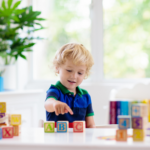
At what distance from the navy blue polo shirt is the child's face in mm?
40

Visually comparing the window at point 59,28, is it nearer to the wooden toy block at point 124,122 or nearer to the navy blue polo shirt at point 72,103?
the navy blue polo shirt at point 72,103

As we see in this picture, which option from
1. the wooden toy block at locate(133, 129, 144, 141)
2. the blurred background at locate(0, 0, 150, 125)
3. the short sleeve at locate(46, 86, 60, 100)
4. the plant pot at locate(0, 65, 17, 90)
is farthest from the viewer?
the blurred background at locate(0, 0, 150, 125)

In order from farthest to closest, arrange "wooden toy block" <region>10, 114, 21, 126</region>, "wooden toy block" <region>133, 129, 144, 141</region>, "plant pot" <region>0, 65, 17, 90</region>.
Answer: "plant pot" <region>0, 65, 17, 90</region> → "wooden toy block" <region>10, 114, 21, 126</region> → "wooden toy block" <region>133, 129, 144, 141</region>

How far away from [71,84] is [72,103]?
0.34 ft

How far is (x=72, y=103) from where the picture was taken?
1347mm

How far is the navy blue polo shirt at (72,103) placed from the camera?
1286 millimetres

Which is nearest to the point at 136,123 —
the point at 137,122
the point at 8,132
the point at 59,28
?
the point at 137,122

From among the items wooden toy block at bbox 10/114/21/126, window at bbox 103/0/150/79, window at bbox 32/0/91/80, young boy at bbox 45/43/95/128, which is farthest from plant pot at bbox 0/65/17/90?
wooden toy block at bbox 10/114/21/126

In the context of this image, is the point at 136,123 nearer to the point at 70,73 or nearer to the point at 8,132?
the point at 8,132

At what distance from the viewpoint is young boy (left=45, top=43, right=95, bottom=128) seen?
4.22 feet

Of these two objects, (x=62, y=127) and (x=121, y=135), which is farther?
(x=62, y=127)

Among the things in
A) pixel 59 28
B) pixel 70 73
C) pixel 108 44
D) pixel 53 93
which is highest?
pixel 59 28

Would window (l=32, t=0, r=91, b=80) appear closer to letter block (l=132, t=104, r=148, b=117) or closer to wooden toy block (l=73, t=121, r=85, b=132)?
wooden toy block (l=73, t=121, r=85, b=132)

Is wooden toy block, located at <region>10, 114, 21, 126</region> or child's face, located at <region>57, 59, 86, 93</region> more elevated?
child's face, located at <region>57, 59, 86, 93</region>
